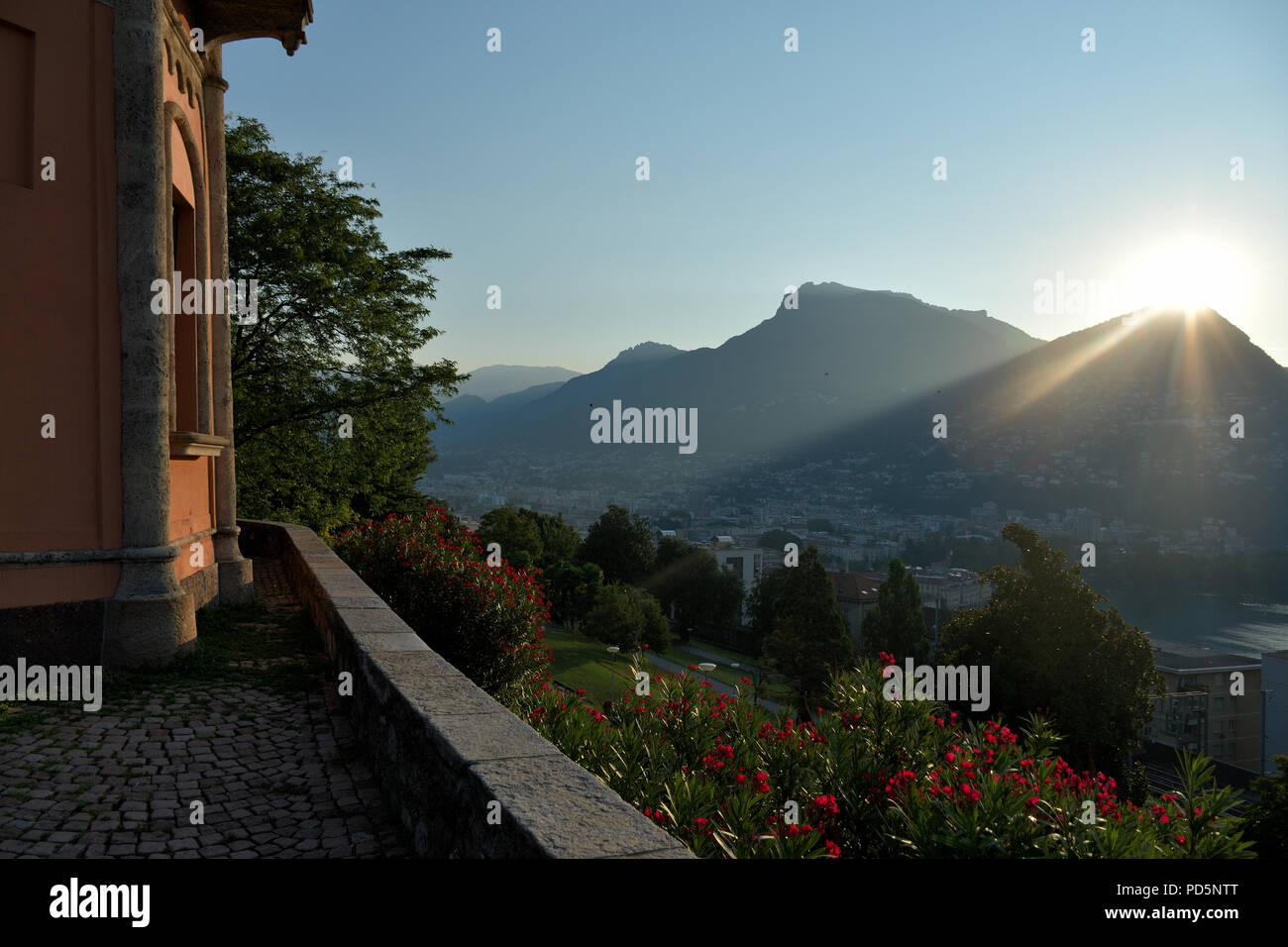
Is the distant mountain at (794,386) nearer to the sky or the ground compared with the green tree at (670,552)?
nearer to the sky

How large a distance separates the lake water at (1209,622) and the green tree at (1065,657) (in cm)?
4102

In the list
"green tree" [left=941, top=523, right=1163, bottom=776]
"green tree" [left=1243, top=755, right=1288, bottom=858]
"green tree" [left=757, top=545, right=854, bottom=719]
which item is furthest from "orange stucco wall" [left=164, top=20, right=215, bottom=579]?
"green tree" [left=757, top=545, right=854, bottom=719]

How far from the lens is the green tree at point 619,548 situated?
2414 inches

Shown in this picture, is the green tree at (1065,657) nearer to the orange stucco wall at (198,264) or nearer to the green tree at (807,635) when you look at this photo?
the green tree at (807,635)

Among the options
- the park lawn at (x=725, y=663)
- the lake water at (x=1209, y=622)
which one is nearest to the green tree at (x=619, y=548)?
the park lawn at (x=725, y=663)

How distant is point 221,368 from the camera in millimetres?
9719

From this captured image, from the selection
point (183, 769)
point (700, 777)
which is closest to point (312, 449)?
point (183, 769)

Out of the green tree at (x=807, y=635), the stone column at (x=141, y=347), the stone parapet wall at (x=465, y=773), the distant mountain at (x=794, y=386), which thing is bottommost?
the green tree at (x=807, y=635)

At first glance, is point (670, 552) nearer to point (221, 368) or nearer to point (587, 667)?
point (587, 667)

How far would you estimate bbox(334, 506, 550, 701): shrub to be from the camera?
8.49 m

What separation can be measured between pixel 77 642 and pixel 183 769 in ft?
8.88

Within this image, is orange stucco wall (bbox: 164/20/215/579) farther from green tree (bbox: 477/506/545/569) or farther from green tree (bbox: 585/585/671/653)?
green tree (bbox: 477/506/545/569)

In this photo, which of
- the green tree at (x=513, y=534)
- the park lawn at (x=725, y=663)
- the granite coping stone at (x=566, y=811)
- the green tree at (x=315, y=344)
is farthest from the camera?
the green tree at (x=513, y=534)

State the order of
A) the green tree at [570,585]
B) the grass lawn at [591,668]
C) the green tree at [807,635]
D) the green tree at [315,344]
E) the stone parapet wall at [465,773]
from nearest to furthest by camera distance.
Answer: the stone parapet wall at [465,773] < the green tree at [315,344] < the grass lawn at [591,668] < the green tree at [807,635] < the green tree at [570,585]
